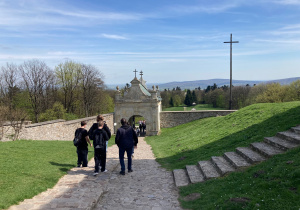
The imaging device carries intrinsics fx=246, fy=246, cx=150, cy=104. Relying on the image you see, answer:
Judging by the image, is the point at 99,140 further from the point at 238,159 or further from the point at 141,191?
the point at 238,159

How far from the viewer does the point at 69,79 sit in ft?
146

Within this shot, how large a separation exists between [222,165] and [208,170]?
0.47 metres

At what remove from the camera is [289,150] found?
679 centimetres

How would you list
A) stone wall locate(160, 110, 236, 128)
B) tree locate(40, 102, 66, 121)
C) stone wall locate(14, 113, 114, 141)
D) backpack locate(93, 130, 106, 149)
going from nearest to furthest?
backpack locate(93, 130, 106, 149), stone wall locate(14, 113, 114, 141), stone wall locate(160, 110, 236, 128), tree locate(40, 102, 66, 121)

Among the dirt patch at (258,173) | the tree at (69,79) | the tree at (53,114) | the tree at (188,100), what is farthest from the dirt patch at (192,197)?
the tree at (188,100)

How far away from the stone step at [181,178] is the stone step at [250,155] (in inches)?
77.5

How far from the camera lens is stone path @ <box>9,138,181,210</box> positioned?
5654 millimetres

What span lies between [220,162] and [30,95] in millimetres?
35418

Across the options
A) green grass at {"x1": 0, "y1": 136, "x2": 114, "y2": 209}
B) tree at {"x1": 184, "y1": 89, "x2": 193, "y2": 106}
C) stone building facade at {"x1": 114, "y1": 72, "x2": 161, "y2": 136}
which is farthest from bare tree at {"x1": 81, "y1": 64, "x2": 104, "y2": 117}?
tree at {"x1": 184, "y1": 89, "x2": 193, "y2": 106}

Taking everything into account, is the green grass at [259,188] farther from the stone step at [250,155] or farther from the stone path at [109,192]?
the stone path at [109,192]

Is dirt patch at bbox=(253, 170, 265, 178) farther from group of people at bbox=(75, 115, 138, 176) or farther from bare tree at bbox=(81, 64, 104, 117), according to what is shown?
bare tree at bbox=(81, 64, 104, 117)

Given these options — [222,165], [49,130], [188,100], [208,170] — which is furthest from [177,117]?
[188,100]

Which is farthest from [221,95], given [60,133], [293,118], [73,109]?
[293,118]

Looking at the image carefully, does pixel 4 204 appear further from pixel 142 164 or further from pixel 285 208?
pixel 142 164
